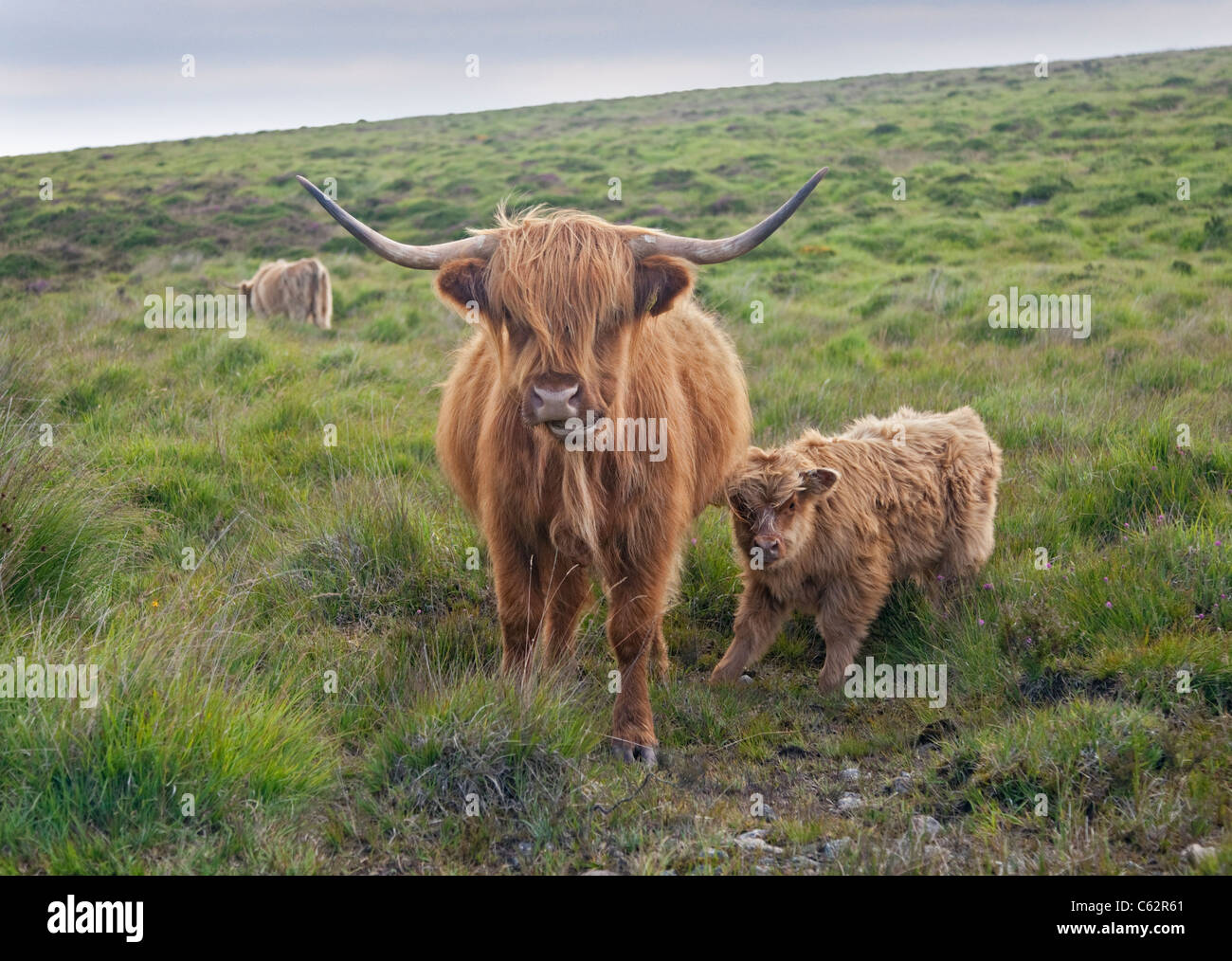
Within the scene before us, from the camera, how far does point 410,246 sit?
3.52 m

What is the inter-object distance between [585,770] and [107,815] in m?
1.38

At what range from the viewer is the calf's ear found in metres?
4.51

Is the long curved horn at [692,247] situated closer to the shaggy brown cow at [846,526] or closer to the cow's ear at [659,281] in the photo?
the cow's ear at [659,281]

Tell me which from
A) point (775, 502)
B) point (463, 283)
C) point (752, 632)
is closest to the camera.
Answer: point (463, 283)

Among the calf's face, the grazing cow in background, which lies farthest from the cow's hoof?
the grazing cow in background

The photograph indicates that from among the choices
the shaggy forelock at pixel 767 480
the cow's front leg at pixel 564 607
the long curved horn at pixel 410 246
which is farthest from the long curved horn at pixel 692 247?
the cow's front leg at pixel 564 607

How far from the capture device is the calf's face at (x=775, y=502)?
4379 mm

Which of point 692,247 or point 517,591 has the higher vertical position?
point 692,247

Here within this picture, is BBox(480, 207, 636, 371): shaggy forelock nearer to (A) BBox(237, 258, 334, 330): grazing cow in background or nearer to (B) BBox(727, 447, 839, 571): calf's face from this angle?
(B) BBox(727, 447, 839, 571): calf's face

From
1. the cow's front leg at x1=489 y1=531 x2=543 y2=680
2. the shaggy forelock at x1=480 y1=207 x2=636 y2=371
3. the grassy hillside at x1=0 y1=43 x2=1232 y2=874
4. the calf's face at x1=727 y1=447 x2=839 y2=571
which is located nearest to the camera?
the grassy hillside at x1=0 y1=43 x2=1232 y2=874

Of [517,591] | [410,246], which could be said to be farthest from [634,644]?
[410,246]

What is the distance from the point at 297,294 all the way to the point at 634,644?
36.5 feet

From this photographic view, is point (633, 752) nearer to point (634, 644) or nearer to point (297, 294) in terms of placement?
point (634, 644)
